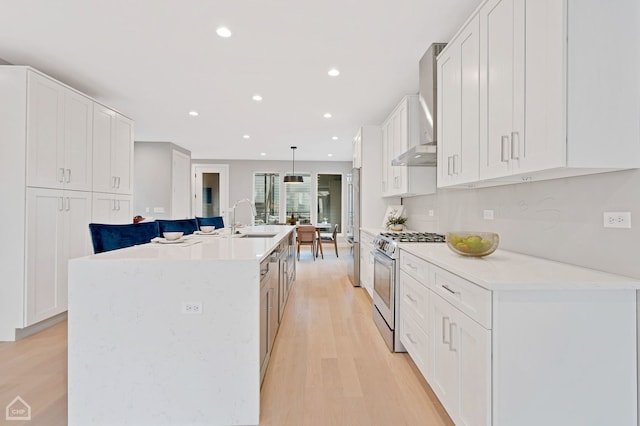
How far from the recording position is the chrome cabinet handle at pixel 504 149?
178 centimetres

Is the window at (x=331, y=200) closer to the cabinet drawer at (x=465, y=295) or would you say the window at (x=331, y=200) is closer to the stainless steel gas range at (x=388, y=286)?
the stainless steel gas range at (x=388, y=286)

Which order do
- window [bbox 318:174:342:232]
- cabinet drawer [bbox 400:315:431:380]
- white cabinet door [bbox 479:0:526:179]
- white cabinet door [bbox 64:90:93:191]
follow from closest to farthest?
1. white cabinet door [bbox 479:0:526:179]
2. cabinet drawer [bbox 400:315:431:380]
3. white cabinet door [bbox 64:90:93:191]
4. window [bbox 318:174:342:232]

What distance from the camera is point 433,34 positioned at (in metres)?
2.66

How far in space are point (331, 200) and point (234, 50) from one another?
272 inches

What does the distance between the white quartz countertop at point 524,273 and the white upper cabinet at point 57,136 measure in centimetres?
354

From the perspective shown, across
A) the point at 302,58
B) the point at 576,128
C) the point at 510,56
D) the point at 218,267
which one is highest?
the point at 302,58

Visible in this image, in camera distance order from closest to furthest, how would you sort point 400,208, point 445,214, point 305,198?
point 445,214 → point 400,208 → point 305,198

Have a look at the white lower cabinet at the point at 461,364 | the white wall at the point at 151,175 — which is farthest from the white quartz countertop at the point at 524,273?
the white wall at the point at 151,175

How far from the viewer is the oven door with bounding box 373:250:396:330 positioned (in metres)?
2.76

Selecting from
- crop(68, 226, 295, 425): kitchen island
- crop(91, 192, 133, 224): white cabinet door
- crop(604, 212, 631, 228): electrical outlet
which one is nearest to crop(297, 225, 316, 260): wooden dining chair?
crop(91, 192, 133, 224): white cabinet door

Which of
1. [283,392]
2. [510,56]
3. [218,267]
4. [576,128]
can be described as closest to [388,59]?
[510,56]

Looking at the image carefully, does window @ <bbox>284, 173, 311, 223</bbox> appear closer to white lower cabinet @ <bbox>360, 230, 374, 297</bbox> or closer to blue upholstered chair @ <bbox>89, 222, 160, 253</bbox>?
white lower cabinet @ <bbox>360, 230, 374, 297</bbox>

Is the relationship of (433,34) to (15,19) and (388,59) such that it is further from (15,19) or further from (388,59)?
(15,19)

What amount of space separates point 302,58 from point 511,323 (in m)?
2.74
